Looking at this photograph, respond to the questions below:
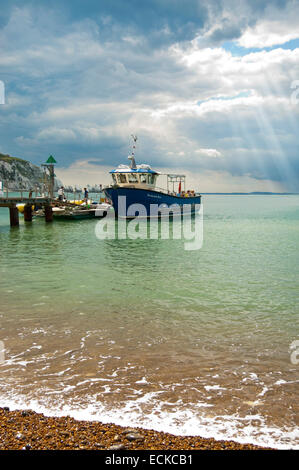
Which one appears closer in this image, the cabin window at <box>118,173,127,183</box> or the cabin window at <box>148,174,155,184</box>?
the cabin window at <box>118,173,127,183</box>

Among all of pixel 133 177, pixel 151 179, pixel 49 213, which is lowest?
pixel 49 213

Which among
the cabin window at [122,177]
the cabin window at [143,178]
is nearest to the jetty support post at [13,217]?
the cabin window at [122,177]

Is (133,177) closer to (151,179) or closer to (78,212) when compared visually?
(151,179)

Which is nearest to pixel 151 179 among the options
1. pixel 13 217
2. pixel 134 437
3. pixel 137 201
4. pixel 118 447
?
pixel 137 201

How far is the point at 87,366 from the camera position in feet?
21.0

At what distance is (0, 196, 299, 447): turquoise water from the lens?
4934 millimetres

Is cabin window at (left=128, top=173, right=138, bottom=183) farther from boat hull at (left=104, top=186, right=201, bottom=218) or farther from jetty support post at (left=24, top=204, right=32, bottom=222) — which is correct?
jetty support post at (left=24, top=204, right=32, bottom=222)

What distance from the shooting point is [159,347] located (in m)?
7.31

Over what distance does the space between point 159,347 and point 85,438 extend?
3334 mm

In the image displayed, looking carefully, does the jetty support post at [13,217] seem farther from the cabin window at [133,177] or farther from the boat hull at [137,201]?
the cabin window at [133,177]

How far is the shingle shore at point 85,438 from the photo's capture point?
3953 millimetres

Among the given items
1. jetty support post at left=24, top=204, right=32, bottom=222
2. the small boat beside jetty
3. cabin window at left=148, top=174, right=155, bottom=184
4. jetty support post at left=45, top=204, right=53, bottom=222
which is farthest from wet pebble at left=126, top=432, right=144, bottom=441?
cabin window at left=148, top=174, right=155, bottom=184

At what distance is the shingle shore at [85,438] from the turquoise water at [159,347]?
0.27 m

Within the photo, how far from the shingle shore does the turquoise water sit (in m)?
0.27
